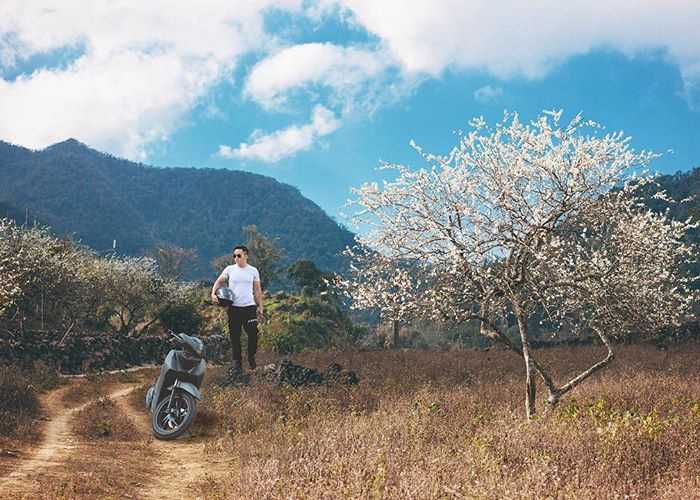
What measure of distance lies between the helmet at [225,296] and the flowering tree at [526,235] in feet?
13.8

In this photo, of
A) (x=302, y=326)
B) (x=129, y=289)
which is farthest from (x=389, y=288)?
(x=129, y=289)

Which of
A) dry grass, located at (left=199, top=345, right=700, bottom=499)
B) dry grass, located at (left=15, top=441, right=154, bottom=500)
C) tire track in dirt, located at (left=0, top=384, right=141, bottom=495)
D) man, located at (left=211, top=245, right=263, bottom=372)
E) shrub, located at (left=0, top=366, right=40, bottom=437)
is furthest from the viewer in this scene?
man, located at (left=211, top=245, right=263, bottom=372)

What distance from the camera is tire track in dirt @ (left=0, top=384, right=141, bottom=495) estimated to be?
6.72 meters

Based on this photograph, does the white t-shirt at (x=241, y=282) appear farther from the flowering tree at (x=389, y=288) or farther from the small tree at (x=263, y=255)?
the small tree at (x=263, y=255)

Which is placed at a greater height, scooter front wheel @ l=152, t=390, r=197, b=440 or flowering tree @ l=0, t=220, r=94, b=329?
flowering tree @ l=0, t=220, r=94, b=329


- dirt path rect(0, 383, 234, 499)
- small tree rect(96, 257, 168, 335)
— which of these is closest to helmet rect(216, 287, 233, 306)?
dirt path rect(0, 383, 234, 499)

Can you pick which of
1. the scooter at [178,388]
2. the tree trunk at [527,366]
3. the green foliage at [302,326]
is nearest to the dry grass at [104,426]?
the scooter at [178,388]

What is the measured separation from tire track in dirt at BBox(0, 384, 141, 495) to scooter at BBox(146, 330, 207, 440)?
1.39 meters

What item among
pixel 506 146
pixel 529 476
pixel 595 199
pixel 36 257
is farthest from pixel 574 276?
Answer: pixel 36 257

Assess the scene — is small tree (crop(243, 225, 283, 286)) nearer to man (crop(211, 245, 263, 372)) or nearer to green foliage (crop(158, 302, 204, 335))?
green foliage (crop(158, 302, 204, 335))

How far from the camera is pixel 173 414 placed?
10500 millimetres

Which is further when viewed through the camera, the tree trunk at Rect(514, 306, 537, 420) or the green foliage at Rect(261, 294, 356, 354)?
the green foliage at Rect(261, 294, 356, 354)

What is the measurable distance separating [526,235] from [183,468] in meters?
6.32

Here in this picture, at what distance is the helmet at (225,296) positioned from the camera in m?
13.6
